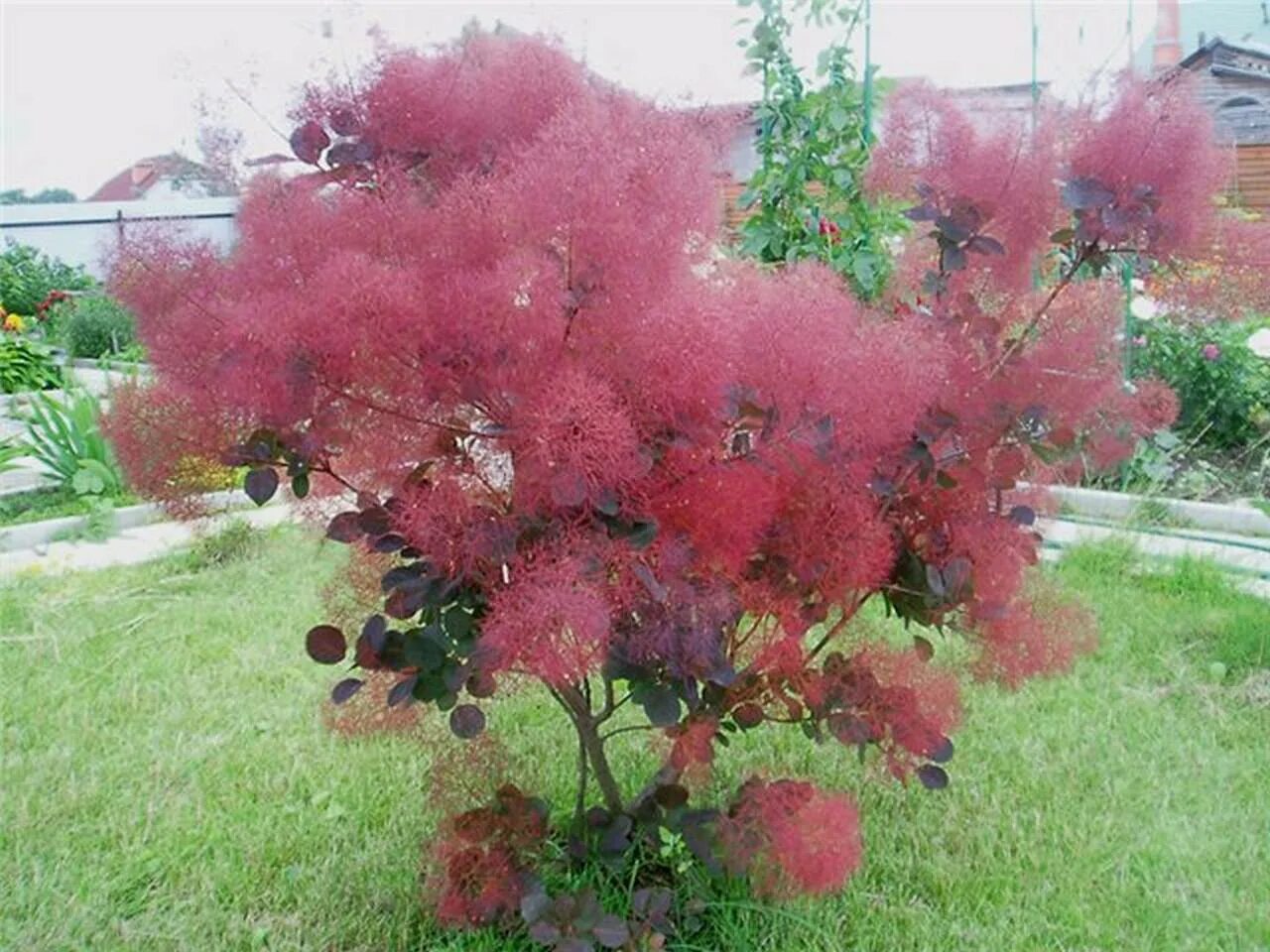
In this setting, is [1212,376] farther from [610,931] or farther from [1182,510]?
[610,931]

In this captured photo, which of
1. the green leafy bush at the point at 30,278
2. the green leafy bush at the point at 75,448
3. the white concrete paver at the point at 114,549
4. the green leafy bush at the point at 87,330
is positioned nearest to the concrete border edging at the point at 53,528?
the white concrete paver at the point at 114,549

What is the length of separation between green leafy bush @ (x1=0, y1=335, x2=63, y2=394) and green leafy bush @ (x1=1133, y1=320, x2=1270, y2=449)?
20.3ft

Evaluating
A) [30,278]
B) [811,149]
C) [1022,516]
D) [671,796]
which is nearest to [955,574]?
[1022,516]

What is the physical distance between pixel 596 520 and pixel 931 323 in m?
0.65

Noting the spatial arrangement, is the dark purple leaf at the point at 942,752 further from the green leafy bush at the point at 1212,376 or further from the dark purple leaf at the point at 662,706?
the green leafy bush at the point at 1212,376

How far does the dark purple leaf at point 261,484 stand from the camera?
1.30 m

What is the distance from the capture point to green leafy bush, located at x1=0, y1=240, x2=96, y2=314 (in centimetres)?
1206

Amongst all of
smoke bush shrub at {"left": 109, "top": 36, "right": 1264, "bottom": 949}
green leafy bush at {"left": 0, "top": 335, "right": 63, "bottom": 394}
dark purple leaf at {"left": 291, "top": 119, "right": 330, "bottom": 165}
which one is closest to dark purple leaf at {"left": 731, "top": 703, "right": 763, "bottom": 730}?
smoke bush shrub at {"left": 109, "top": 36, "right": 1264, "bottom": 949}

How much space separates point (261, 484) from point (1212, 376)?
4.61 m

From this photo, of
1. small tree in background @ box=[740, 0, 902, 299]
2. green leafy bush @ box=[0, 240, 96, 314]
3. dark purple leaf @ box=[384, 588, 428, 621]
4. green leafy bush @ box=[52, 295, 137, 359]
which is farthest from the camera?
green leafy bush @ box=[0, 240, 96, 314]

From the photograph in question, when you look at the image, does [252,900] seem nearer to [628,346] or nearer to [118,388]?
[118,388]

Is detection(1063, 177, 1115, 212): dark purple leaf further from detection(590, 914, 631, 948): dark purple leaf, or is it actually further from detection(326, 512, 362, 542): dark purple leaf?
detection(590, 914, 631, 948): dark purple leaf

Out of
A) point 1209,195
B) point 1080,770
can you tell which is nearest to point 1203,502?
point 1080,770

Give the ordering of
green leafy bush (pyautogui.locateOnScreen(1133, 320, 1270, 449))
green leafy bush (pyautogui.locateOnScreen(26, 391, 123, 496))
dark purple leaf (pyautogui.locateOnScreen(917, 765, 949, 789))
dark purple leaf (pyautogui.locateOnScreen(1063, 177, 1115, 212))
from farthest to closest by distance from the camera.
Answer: green leafy bush (pyautogui.locateOnScreen(26, 391, 123, 496))
green leafy bush (pyautogui.locateOnScreen(1133, 320, 1270, 449))
dark purple leaf (pyautogui.locateOnScreen(917, 765, 949, 789))
dark purple leaf (pyautogui.locateOnScreen(1063, 177, 1115, 212))
